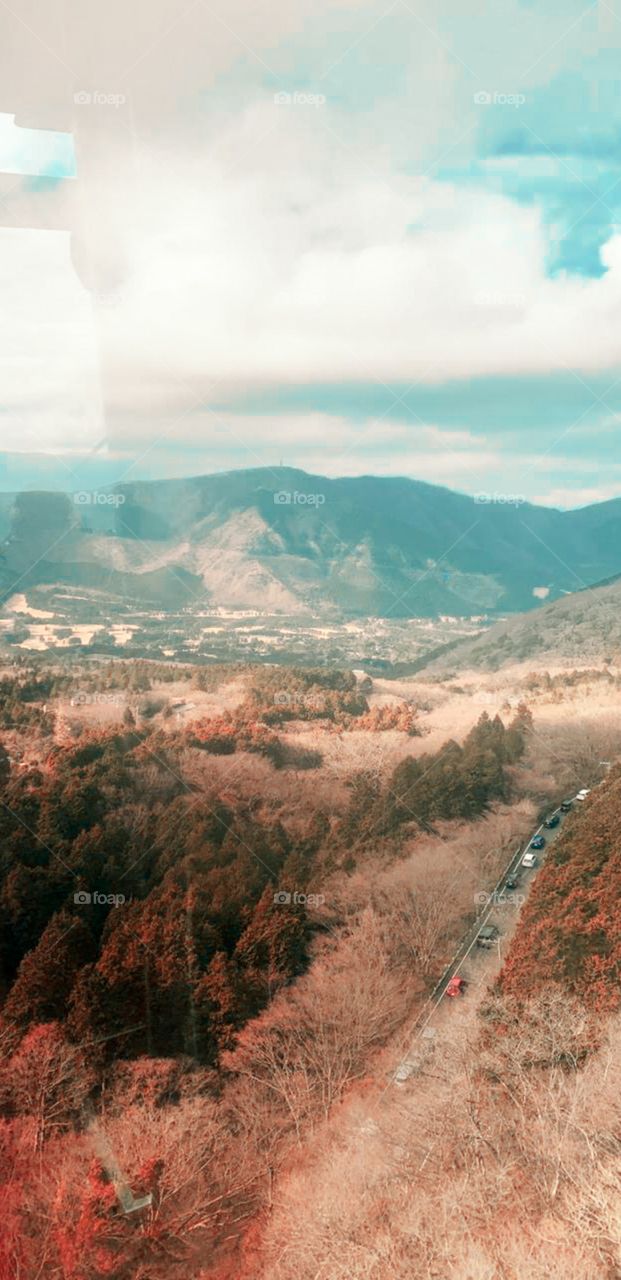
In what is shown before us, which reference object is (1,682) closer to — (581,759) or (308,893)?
(308,893)

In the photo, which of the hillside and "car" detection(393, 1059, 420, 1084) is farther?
the hillside

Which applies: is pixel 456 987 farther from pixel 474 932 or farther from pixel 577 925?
pixel 577 925

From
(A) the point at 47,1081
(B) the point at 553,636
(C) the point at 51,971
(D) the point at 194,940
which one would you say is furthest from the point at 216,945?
(B) the point at 553,636

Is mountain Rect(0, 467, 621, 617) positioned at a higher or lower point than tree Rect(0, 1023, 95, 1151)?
higher

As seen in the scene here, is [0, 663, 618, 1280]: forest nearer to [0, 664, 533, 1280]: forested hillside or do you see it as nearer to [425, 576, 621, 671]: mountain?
[0, 664, 533, 1280]: forested hillside

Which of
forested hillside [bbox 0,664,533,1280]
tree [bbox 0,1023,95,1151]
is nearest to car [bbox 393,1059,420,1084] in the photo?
forested hillside [bbox 0,664,533,1280]

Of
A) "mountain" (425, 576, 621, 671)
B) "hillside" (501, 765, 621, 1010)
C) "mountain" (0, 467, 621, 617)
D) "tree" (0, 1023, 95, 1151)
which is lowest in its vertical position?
"tree" (0, 1023, 95, 1151)
